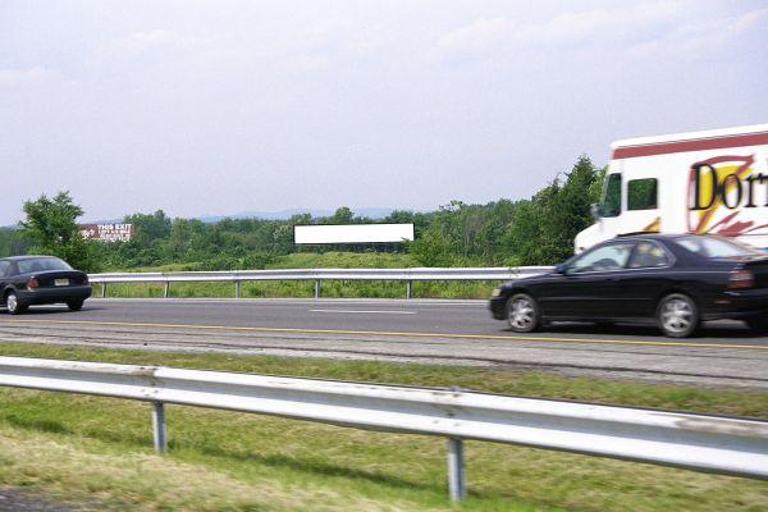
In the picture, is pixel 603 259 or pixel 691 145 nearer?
pixel 603 259

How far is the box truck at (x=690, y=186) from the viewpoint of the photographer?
1805 centimetres

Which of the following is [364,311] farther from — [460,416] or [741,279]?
[460,416]

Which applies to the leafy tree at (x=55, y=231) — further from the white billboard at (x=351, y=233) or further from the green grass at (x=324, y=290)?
the white billboard at (x=351, y=233)

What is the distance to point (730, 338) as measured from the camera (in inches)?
494

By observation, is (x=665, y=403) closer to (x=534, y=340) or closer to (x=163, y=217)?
(x=534, y=340)

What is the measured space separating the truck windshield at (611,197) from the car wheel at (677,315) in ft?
26.7

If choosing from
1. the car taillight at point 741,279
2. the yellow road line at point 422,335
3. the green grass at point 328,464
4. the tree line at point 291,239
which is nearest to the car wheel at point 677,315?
the yellow road line at point 422,335

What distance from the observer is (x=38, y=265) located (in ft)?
79.0

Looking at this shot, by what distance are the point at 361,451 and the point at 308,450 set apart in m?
0.46

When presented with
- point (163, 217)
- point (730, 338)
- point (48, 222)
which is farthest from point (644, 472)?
point (163, 217)

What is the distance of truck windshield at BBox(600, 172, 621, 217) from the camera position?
20609 millimetres

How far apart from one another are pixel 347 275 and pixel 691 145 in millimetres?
11296

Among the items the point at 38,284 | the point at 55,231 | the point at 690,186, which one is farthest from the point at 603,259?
the point at 55,231

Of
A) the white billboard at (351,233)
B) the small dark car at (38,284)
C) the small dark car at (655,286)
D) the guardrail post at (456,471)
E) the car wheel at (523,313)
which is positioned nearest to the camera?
the guardrail post at (456,471)
